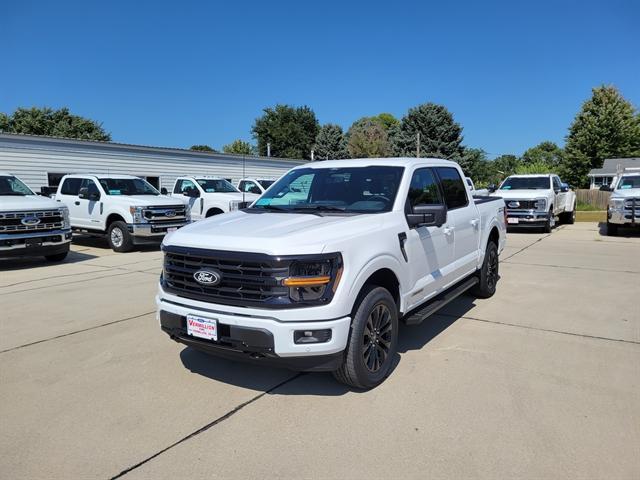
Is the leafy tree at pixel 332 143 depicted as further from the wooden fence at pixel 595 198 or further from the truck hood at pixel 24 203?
the truck hood at pixel 24 203

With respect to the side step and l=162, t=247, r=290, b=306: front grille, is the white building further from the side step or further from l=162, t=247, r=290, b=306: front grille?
l=162, t=247, r=290, b=306: front grille

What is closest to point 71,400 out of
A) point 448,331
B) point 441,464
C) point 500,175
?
point 441,464

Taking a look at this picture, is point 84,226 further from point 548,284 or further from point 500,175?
point 500,175

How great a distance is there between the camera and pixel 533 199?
15.4 metres

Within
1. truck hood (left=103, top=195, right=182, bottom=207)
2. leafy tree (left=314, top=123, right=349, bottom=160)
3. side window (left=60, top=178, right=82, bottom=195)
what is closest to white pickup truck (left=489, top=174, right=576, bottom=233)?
truck hood (left=103, top=195, right=182, bottom=207)

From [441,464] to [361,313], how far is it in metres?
1.15

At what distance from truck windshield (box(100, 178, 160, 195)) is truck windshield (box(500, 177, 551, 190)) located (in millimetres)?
12002

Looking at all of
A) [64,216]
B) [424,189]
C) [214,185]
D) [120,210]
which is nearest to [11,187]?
[64,216]

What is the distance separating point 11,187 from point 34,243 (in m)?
1.92

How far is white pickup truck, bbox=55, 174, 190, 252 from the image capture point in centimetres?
1209

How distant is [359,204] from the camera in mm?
4562

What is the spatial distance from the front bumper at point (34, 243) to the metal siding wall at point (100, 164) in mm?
8366

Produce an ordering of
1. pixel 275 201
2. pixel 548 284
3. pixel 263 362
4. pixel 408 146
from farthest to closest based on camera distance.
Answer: pixel 408 146 < pixel 548 284 < pixel 275 201 < pixel 263 362

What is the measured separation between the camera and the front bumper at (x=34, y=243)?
928 centimetres
